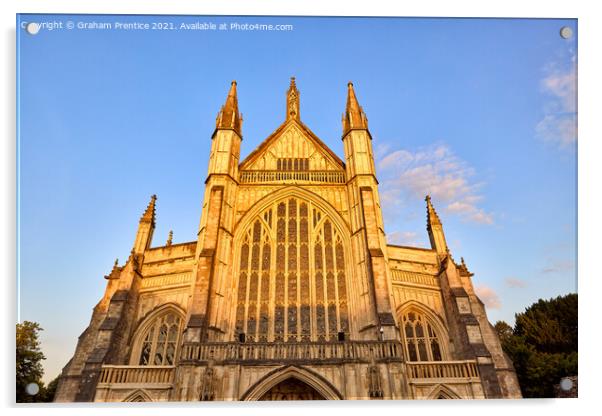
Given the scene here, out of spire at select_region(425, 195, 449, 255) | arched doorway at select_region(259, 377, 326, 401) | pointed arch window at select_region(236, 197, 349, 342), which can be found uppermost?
spire at select_region(425, 195, 449, 255)

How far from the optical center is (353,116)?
17984 millimetres

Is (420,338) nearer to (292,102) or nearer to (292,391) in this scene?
(292,391)

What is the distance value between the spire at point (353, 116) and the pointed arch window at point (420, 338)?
841cm

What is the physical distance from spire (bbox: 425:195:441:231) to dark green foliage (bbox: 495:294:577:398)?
202 inches

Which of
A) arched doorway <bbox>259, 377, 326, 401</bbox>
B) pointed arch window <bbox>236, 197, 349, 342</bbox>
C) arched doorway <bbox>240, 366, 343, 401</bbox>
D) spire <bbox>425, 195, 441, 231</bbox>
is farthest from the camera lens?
spire <bbox>425, 195, 441, 231</bbox>

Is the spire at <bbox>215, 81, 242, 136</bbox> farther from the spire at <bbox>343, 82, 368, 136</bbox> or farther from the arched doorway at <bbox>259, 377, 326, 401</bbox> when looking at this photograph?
the arched doorway at <bbox>259, 377, 326, 401</bbox>

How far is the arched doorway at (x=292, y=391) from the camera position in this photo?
11.2 m

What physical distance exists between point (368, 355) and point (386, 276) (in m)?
3.27

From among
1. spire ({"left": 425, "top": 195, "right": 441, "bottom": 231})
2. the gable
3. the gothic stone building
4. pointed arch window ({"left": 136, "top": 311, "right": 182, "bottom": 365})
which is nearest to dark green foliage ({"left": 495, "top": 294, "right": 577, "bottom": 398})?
the gothic stone building

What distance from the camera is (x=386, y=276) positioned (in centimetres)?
1319

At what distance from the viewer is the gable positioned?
17.6m
